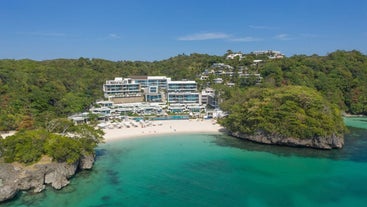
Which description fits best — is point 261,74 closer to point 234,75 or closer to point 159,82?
point 234,75

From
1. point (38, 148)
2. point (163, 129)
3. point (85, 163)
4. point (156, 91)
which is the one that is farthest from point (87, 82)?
point (38, 148)

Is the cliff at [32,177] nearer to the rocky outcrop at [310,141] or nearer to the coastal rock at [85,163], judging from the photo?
the coastal rock at [85,163]

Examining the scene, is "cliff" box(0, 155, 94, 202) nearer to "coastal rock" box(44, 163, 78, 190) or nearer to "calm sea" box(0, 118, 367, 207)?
"coastal rock" box(44, 163, 78, 190)

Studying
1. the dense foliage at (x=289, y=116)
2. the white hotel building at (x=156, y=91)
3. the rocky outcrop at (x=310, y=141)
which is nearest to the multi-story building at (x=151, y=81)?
the white hotel building at (x=156, y=91)

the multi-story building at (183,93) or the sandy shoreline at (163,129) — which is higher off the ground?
the multi-story building at (183,93)

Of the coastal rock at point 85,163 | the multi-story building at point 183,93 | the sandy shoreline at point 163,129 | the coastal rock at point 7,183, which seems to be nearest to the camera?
the coastal rock at point 7,183

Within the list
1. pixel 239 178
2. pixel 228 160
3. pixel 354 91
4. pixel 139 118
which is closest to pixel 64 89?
pixel 139 118

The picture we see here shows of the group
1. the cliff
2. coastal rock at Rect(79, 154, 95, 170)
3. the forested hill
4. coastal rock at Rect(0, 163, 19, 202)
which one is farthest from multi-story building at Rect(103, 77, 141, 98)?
coastal rock at Rect(0, 163, 19, 202)
